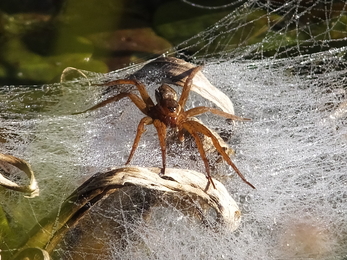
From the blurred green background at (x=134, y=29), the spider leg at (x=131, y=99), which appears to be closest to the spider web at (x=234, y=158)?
the spider leg at (x=131, y=99)

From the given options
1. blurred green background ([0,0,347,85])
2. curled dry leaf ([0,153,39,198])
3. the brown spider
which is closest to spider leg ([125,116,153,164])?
the brown spider

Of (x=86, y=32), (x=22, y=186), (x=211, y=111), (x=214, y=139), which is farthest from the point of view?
(x=86, y=32)

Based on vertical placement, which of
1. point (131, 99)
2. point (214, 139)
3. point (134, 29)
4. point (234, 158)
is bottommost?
point (234, 158)

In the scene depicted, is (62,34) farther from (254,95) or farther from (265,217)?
(265,217)

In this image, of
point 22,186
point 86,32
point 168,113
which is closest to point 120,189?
point 22,186

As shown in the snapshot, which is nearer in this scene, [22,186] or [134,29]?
[22,186]

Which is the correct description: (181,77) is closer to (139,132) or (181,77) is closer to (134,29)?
(139,132)
